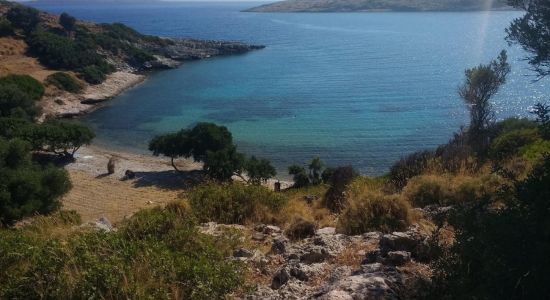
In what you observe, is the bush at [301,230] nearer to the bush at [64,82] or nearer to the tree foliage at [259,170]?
the tree foliage at [259,170]

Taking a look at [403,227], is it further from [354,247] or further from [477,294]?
[477,294]

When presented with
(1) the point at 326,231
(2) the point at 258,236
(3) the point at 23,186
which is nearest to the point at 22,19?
(3) the point at 23,186

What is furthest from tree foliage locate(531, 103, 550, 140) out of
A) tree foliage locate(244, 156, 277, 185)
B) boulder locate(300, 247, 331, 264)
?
tree foliage locate(244, 156, 277, 185)

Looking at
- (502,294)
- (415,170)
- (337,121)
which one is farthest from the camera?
(337,121)

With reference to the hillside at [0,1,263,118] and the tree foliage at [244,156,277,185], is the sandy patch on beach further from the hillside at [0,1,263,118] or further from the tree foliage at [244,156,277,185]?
the hillside at [0,1,263,118]

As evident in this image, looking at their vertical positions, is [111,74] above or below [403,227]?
below

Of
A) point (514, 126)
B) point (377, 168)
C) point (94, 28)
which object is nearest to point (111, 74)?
point (94, 28)

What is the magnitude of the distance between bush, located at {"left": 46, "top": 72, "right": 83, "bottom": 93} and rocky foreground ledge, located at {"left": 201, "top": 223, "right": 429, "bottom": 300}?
57.7 meters

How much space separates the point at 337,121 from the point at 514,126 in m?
25.9

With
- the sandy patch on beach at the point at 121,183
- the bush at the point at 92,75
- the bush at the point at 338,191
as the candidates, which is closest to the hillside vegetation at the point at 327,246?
the bush at the point at 338,191

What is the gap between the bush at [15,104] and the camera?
42.0 m

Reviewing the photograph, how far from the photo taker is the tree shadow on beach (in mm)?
30609

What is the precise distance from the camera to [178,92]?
65.1 m

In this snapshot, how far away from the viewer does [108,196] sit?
2764 centimetres
